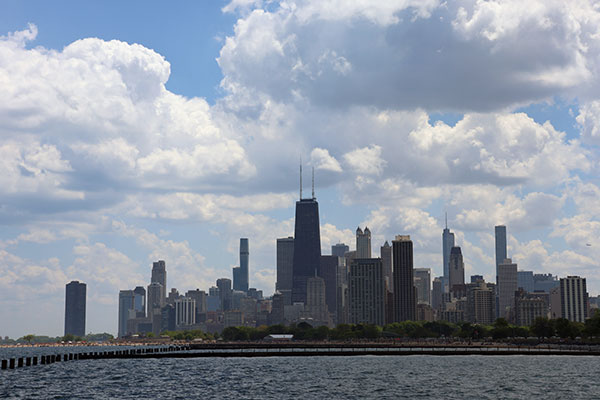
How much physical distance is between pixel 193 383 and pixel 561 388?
57.4 metres

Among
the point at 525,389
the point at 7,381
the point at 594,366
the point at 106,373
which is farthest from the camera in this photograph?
the point at 594,366

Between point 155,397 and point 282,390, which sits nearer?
point 155,397

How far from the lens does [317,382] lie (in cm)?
13112

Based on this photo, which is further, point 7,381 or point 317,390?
point 7,381

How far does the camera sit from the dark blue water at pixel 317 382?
109688 mm

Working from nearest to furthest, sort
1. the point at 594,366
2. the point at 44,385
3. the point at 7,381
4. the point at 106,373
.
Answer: the point at 44,385, the point at 7,381, the point at 106,373, the point at 594,366

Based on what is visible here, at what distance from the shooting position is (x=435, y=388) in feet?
385

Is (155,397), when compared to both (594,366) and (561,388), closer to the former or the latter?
(561,388)

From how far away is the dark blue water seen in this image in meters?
110

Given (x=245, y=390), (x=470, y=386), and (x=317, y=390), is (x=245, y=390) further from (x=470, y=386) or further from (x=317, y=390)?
(x=470, y=386)

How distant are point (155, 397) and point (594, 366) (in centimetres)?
10392

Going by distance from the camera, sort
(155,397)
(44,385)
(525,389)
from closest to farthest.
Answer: (155,397), (525,389), (44,385)

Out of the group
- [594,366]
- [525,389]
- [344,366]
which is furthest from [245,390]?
[594,366]

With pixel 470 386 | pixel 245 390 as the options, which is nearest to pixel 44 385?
pixel 245 390
